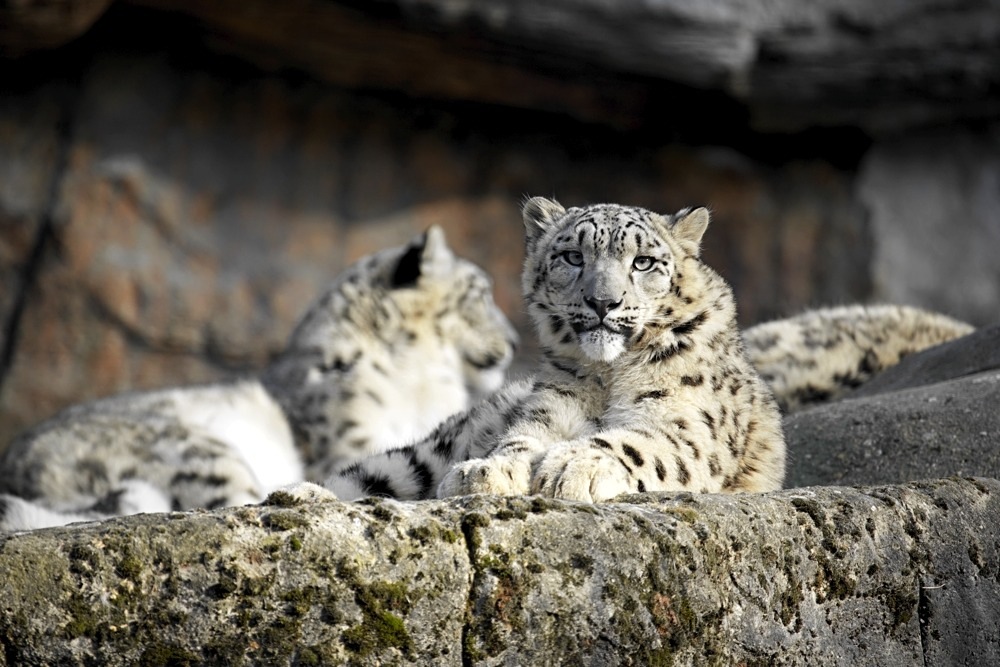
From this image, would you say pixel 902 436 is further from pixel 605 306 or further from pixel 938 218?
pixel 938 218

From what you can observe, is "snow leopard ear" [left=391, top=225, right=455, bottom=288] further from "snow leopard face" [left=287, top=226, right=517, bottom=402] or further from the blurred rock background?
the blurred rock background

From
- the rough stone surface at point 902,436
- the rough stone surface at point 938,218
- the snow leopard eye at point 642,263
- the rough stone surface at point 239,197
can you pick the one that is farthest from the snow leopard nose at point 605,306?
the rough stone surface at point 938,218

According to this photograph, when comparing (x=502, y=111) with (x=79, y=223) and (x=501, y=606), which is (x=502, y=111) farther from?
(x=501, y=606)

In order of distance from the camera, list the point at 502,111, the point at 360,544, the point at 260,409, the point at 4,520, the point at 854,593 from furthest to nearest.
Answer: the point at 502,111, the point at 260,409, the point at 4,520, the point at 854,593, the point at 360,544

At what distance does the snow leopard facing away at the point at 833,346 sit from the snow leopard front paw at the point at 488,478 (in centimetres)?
335

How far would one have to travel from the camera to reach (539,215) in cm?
444

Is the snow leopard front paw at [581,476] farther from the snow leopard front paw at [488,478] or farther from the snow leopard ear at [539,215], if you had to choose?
the snow leopard ear at [539,215]

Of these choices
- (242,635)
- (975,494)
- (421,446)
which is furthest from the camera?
(421,446)

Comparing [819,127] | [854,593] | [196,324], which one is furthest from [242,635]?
[819,127]

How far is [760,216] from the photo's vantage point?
11070 mm

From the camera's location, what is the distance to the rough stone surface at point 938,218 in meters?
11.2

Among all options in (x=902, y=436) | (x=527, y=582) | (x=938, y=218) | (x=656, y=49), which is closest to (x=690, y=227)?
(x=902, y=436)

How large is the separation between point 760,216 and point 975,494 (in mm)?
7754

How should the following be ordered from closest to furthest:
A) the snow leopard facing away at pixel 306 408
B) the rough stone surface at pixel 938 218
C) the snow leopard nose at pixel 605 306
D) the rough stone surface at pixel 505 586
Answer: the rough stone surface at pixel 505 586, the snow leopard nose at pixel 605 306, the snow leopard facing away at pixel 306 408, the rough stone surface at pixel 938 218
